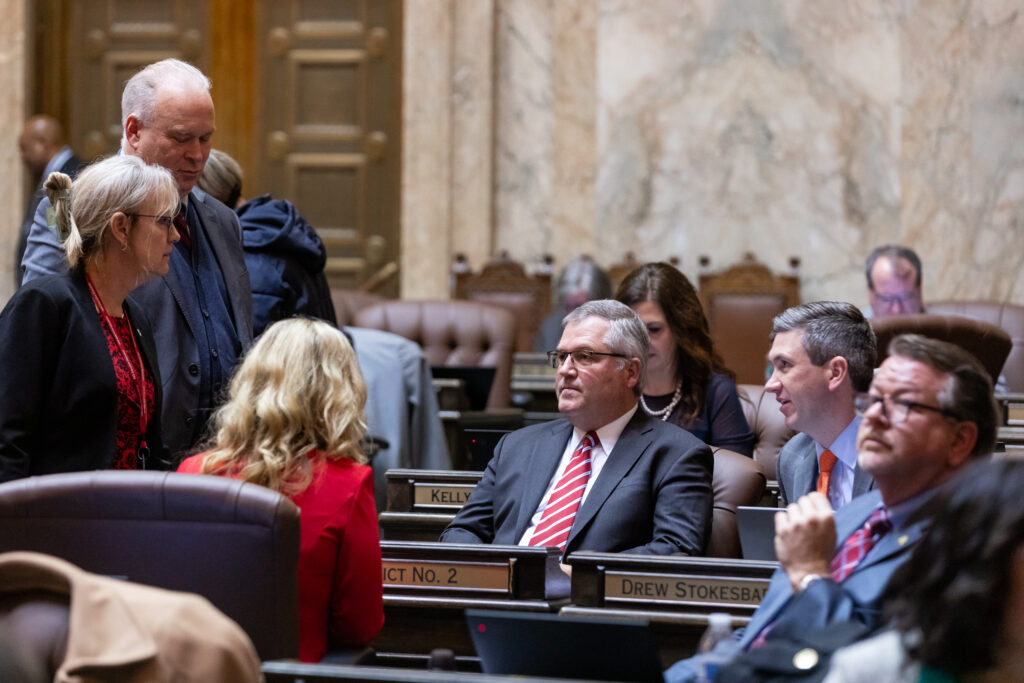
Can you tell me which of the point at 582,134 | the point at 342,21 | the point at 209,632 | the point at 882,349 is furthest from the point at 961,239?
the point at 209,632

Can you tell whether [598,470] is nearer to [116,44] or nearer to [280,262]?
[280,262]

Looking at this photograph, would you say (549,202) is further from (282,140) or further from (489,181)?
(282,140)

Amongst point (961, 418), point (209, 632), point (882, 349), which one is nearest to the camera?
point (209, 632)

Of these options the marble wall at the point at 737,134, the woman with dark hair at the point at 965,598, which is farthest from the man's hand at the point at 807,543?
the marble wall at the point at 737,134

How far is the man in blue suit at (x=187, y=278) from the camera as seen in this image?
353 cm

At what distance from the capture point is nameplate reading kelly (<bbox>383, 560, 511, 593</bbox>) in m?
3.00

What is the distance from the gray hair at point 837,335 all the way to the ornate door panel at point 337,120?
280 inches

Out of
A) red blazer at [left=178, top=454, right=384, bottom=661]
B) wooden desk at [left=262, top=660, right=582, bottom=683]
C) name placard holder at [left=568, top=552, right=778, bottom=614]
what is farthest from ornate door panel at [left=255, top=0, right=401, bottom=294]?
wooden desk at [left=262, top=660, right=582, bottom=683]

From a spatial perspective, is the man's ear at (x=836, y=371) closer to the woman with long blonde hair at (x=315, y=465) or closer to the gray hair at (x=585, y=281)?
the woman with long blonde hair at (x=315, y=465)

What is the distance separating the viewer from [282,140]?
10508 millimetres

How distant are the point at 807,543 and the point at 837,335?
4.09 feet

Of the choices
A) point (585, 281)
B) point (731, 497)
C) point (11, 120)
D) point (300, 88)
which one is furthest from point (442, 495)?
point (11, 120)

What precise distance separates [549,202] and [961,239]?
295 cm

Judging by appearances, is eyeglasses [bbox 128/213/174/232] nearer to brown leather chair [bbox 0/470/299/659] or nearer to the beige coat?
brown leather chair [bbox 0/470/299/659]
